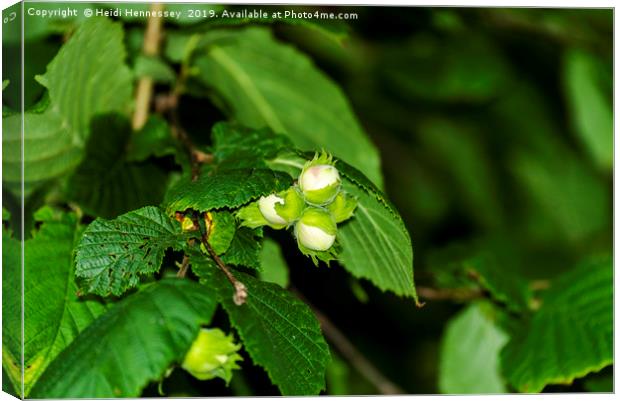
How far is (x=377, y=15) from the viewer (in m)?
Result: 2.15

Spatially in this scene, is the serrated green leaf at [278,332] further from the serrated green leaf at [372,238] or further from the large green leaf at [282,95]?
the large green leaf at [282,95]

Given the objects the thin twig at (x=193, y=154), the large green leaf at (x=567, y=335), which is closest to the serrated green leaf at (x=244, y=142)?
the thin twig at (x=193, y=154)

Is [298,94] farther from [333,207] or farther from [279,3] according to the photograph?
[333,207]

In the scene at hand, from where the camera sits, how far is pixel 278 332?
0.95m

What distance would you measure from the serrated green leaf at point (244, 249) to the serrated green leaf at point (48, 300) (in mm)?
219

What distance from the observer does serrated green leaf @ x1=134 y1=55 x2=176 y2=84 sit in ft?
4.71

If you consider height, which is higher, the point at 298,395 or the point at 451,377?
the point at 298,395

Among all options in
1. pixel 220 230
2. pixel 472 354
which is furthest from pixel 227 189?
pixel 472 354

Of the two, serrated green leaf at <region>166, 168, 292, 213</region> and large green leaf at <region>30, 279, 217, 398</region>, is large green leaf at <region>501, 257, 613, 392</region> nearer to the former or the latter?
serrated green leaf at <region>166, 168, 292, 213</region>

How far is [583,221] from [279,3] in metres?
2.24

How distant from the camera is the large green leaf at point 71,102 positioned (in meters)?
1.21

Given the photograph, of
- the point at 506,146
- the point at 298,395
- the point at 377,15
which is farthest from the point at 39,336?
the point at 506,146

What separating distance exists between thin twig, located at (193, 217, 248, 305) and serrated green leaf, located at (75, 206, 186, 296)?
3 centimetres

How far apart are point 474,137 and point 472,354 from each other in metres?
1.58
